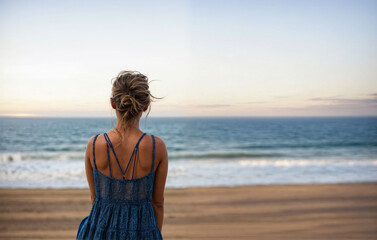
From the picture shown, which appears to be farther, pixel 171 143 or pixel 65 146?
pixel 171 143

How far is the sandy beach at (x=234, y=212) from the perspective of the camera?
3199 millimetres

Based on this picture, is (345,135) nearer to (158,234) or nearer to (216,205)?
(216,205)

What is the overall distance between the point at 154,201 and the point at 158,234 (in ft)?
0.38

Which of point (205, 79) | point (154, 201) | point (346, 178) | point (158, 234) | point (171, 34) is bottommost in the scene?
point (346, 178)

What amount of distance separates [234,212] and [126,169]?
9.67 feet

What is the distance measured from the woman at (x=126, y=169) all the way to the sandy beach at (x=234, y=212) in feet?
6.71

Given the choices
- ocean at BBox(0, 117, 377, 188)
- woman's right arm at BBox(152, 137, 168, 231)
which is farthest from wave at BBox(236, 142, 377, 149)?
woman's right arm at BBox(152, 137, 168, 231)

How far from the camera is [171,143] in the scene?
42.1 ft

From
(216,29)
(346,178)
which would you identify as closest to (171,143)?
(216,29)

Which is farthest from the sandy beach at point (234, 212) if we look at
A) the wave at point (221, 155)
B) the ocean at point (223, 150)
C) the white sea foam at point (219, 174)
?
the wave at point (221, 155)

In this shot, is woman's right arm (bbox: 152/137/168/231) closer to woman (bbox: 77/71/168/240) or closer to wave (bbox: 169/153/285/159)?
woman (bbox: 77/71/168/240)

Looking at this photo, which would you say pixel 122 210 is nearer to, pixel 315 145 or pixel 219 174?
pixel 219 174

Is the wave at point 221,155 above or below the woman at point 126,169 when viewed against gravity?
below

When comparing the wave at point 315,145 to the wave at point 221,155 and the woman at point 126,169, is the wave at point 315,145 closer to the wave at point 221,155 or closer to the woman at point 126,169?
the wave at point 221,155
